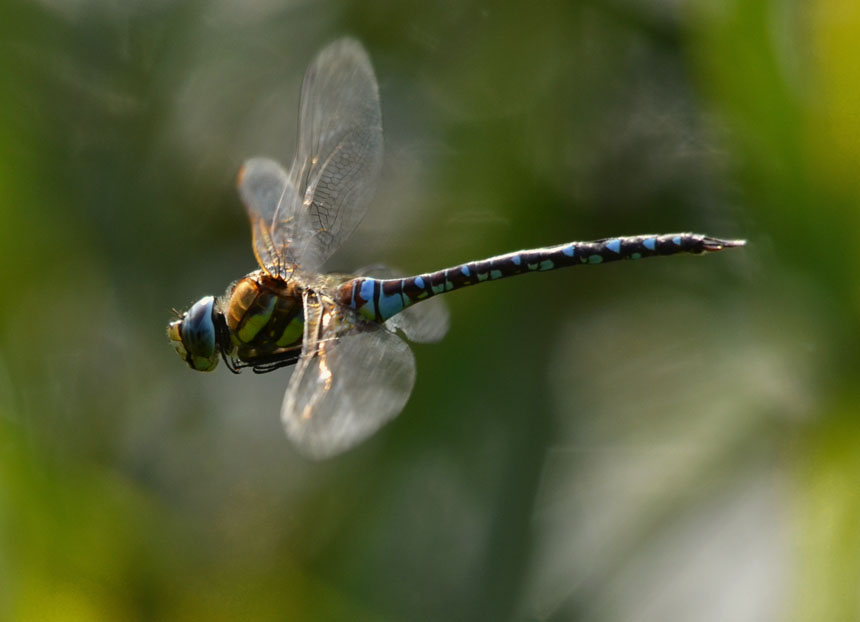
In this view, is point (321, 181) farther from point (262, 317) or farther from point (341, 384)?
point (341, 384)

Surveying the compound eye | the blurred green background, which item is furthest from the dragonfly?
the blurred green background

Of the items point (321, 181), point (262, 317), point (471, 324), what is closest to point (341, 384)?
point (262, 317)

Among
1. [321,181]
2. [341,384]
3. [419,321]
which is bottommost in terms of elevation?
[341,384]

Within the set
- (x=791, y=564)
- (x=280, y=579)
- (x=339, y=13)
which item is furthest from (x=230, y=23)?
(x=791, y=564)

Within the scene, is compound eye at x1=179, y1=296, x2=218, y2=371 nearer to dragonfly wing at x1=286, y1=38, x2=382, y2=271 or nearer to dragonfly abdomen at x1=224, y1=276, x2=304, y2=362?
dragonfly abdomen at x1=224, y1=276, x2=304, y2=362

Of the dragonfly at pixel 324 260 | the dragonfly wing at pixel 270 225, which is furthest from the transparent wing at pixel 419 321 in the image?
the dragonfly wing at pixel 270 225

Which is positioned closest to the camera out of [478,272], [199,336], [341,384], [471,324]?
[341,384]

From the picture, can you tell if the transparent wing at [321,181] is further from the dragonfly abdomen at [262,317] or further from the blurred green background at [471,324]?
the blurred green background at [471,324]
